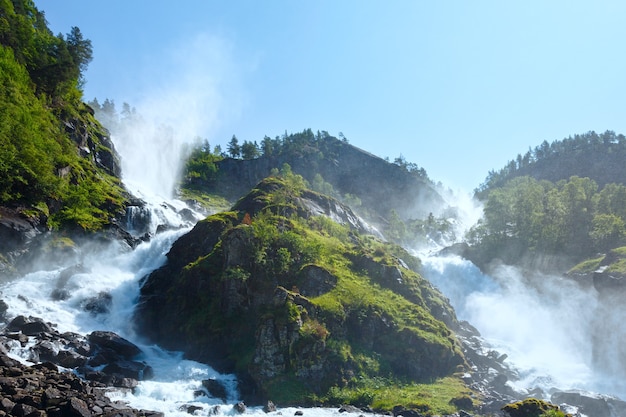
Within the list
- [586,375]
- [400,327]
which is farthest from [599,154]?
[400,327]

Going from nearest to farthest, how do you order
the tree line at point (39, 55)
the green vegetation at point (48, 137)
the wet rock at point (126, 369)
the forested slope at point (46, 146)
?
the wet rock at point (126, 369)
the forested slope at point (46, 146)
the green vegetation at point (48, 137)
the tree line at point (39, 55)

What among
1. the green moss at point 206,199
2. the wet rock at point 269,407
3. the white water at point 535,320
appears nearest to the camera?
the wet rock at point 269,407

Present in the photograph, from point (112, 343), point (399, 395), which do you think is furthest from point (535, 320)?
point (112, 343)

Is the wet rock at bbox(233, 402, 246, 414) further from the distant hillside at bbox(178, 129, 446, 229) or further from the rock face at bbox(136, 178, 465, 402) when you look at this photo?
the distant hillside at bbox(178, 129, 446, 229)

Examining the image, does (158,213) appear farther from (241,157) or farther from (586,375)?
(241,157)

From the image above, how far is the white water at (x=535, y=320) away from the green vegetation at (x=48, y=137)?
65.4 metres

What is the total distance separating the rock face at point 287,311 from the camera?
144ft

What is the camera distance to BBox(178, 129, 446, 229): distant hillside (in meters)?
146

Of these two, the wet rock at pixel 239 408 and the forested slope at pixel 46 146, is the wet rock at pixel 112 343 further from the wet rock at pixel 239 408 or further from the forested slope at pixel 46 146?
the forested slope at pixel 46 146

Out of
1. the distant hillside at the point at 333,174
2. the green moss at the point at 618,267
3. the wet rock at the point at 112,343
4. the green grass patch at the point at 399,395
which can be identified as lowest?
the green grass patch at the point at 399,395

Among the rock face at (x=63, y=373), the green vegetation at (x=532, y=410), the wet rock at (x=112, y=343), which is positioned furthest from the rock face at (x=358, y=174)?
the green vegetation at (x=532, y=410)

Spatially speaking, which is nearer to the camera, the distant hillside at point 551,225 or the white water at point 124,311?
the white water at point 124,311

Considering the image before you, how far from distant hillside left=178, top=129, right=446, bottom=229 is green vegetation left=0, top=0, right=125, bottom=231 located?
56.7 m

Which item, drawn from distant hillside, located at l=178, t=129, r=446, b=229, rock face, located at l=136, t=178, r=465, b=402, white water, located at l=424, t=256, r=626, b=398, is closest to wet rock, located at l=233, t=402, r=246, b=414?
rock face, located at l=136, t=178, r=465, b=402
